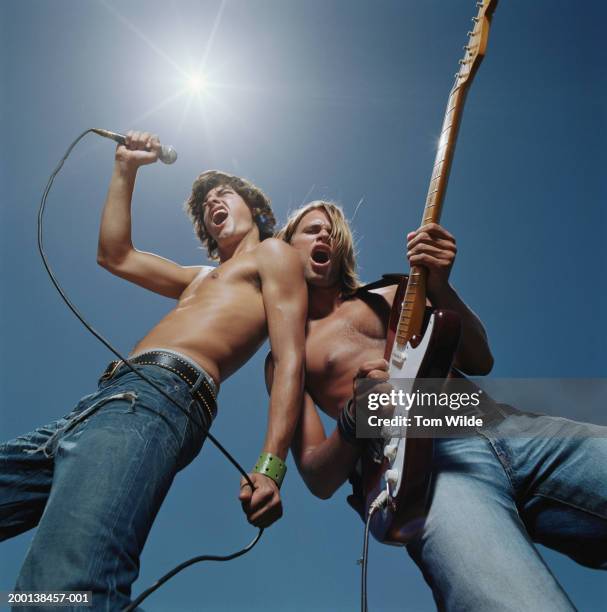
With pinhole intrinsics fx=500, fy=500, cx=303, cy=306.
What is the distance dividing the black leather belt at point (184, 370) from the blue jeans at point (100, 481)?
0.11 feet

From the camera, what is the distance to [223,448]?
2.03 m

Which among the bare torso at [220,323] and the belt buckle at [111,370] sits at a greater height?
the bare torso at [220,323]

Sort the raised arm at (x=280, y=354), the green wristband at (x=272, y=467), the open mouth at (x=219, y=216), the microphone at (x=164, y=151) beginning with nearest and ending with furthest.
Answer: the raised arm at (x=280, y=354) < the green wristband at (x=272, y=467) < the microphone at (x=164, y=151) < the open mouth at (x=219, y=216)

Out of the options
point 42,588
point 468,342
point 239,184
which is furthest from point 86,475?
point 239,184

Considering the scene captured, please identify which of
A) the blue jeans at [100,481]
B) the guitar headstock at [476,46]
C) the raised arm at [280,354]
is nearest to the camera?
the blue jeans at [100,481]

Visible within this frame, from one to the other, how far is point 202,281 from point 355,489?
159cm

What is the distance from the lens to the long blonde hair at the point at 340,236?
3.42 m

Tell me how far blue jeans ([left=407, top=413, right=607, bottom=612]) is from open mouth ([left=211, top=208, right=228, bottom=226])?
96.7 inches

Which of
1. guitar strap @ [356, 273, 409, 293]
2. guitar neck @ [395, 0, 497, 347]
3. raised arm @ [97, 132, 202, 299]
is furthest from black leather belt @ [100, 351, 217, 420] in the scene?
raised arm @ [97, 132, 202, 299]

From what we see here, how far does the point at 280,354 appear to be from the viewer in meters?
2.53

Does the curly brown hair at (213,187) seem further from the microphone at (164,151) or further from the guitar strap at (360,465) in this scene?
the guitar strap at (360,465)

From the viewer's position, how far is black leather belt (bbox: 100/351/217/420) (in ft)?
7.16

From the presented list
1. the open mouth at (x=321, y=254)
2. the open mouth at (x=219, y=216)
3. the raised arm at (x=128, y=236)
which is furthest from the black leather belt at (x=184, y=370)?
the open mouth at (x=219, y=216)

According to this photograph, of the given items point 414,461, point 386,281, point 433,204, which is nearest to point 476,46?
point 433,204
